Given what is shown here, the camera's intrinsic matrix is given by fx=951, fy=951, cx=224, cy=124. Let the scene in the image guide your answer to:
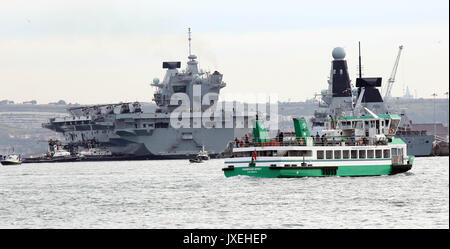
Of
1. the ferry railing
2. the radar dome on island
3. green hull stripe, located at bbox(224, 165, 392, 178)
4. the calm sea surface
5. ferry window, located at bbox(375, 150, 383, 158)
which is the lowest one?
the calm sea surface

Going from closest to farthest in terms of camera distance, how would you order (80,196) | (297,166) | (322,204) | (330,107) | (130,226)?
(130,226)
(322,204)
(80,196)
(297,166)
(330,107)

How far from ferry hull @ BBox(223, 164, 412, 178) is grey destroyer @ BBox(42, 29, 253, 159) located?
10706 cm

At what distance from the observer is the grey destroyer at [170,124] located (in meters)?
183

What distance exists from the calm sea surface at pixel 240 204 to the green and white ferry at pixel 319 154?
3.46 ft

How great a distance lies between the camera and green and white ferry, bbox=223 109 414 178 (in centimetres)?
7288

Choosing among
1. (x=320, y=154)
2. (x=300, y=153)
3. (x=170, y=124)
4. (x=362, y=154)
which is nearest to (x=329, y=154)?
(x=320, y=154)

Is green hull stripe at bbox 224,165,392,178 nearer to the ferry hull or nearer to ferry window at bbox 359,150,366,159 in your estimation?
the ferry hull

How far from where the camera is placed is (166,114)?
7195 inches

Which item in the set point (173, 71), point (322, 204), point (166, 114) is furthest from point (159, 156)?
point (322, 204)

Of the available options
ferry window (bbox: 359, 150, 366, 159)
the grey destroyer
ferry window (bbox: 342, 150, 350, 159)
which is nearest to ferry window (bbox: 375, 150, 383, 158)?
ferry window (bbox: 359, 150, 366, 159)

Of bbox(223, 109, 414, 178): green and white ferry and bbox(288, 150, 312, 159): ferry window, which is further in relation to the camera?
bbox(288, 150, 312, 159): ferry window

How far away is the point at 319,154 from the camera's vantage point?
74188mm
